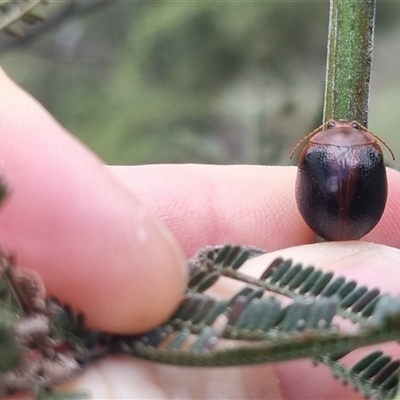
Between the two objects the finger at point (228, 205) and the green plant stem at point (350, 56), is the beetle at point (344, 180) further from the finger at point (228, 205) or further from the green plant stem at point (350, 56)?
the finger at point (228, 205)

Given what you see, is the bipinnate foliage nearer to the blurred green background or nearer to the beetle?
the beetle

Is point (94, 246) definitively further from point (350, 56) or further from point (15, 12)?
point (350, 56)

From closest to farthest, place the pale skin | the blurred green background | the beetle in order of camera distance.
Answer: the pale skin
the beetle
the blurred green background

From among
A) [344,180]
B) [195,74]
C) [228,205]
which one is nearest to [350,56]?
[344,180]

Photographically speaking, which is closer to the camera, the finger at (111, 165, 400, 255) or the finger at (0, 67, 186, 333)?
the finger at (0, 67, 186, 333)

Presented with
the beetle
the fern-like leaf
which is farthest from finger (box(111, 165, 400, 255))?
the fern-like leaf

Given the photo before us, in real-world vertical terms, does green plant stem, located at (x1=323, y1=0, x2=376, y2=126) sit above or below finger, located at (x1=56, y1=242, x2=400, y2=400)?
above

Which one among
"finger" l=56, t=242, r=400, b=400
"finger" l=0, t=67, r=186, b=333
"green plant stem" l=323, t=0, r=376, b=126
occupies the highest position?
"green plant stem" l=323, t=0, r=376, b=126

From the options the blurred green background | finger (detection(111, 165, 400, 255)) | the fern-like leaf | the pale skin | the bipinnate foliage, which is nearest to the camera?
the bipinnate foliage
